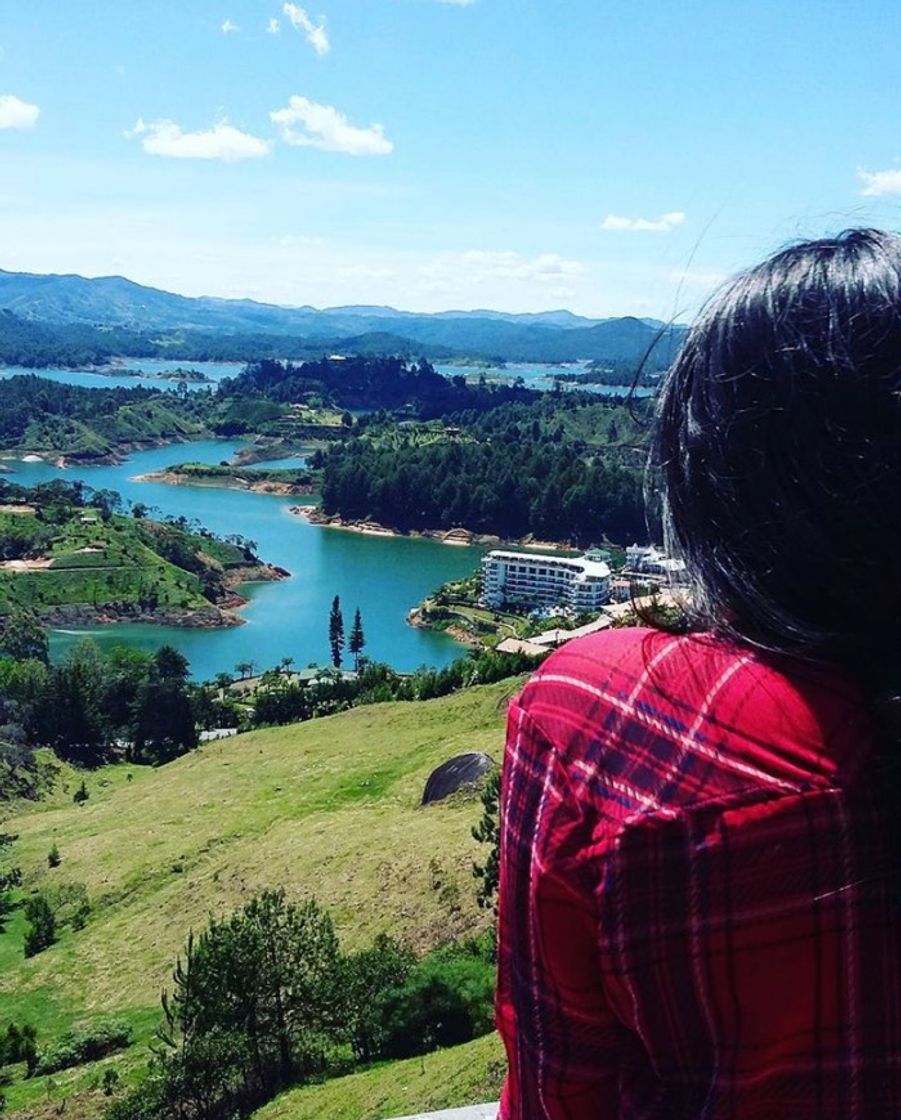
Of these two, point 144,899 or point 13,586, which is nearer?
point 144,899

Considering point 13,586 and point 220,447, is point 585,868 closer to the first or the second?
point 13,586

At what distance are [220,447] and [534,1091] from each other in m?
93.7

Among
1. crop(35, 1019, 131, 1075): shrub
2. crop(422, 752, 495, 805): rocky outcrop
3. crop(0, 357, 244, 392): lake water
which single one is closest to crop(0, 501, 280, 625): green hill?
crop(422, 752, 495, 805): rocky outcrop

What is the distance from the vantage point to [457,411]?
112 metres

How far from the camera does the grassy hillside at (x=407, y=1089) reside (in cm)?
582

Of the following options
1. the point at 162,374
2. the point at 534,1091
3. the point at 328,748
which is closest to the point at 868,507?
the point at 534,1091

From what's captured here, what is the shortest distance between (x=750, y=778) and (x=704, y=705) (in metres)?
0.07

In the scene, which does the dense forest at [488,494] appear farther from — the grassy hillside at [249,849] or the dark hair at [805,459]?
the dark hair at [805,459]

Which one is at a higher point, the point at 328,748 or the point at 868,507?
the point at 868,507

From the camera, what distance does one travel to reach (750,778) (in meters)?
0.81

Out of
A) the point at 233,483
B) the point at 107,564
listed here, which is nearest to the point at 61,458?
the point at 233,483

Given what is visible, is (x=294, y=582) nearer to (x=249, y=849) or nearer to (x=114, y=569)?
(x=114, y=569)

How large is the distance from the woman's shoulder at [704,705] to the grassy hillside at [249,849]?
11409 mm

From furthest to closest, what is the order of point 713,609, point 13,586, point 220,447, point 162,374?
point 162,374 → point 220,447 → point 13,586 → point 713,609
